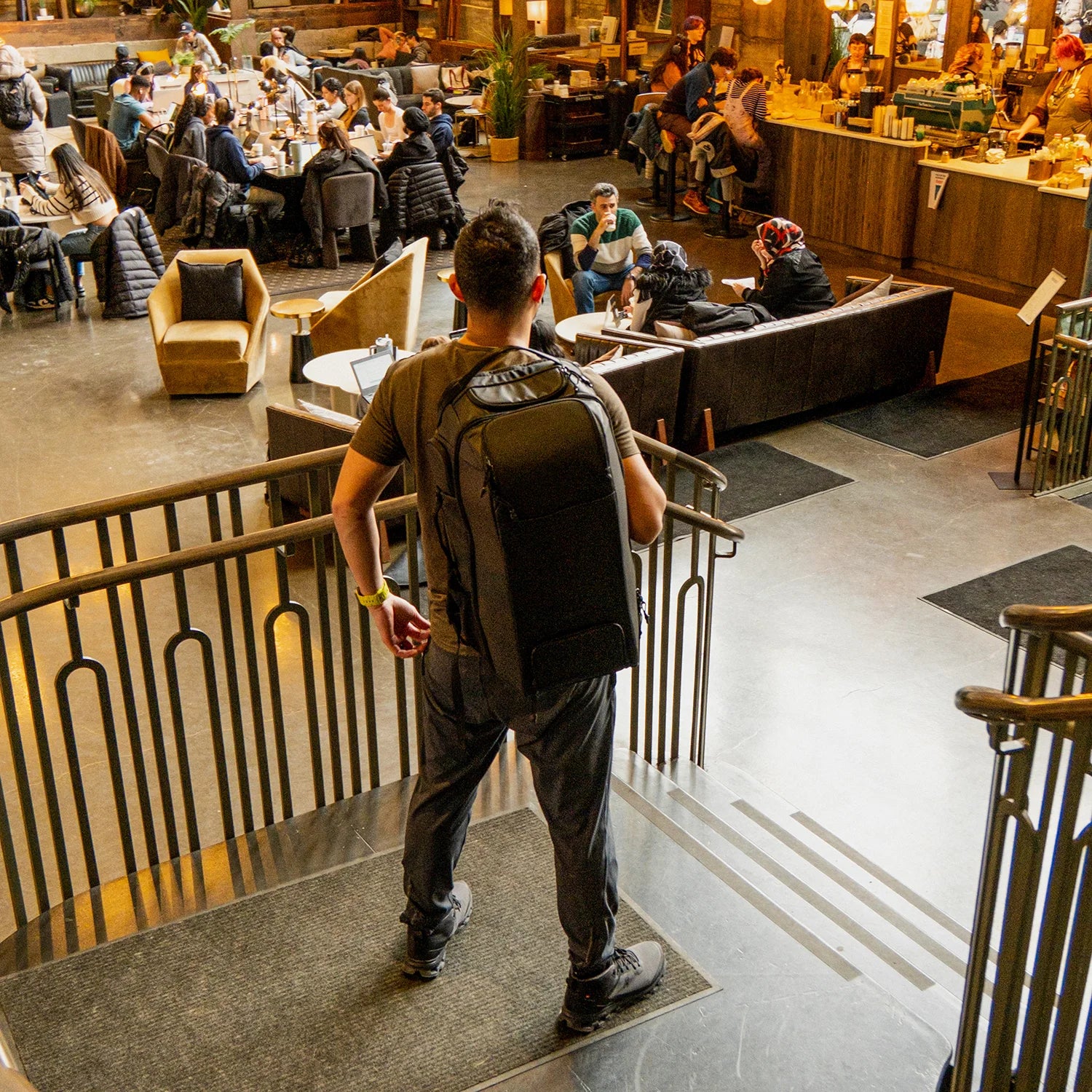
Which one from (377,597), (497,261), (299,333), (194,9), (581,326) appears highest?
(194,9)

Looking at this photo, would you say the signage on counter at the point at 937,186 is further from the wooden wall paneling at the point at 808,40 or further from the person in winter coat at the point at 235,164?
the person in winter coat at the point at 235,164

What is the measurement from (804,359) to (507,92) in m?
8.78

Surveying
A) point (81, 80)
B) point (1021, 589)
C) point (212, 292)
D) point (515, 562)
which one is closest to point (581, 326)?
point (212, 292)

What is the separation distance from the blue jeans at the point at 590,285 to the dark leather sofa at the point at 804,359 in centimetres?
106

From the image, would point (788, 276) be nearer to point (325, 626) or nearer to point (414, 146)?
point (414, 146)

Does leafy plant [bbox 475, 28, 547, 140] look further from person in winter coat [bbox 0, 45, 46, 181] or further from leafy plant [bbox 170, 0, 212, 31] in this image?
leafy plant [bbox 170, 0, 212, 31]

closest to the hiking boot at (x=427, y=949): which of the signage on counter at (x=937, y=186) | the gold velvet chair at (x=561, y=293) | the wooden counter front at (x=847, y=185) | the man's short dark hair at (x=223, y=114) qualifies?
the gold velvet chair at (x=561, y=293)

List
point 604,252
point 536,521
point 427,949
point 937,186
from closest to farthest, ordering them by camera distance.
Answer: point 536,521 < point 427,949 < point 604,252 < point 937,186

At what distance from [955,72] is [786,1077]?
452 inches

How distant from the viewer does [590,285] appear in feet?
26.9

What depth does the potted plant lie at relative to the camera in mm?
14773

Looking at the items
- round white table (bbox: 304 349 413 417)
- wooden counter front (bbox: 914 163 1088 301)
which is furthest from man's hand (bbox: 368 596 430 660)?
wooden counter front (bbox: 914 163 1088 301)

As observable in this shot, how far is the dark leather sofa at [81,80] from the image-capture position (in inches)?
693

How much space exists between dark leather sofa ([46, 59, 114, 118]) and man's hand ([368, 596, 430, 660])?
54.7 feet
